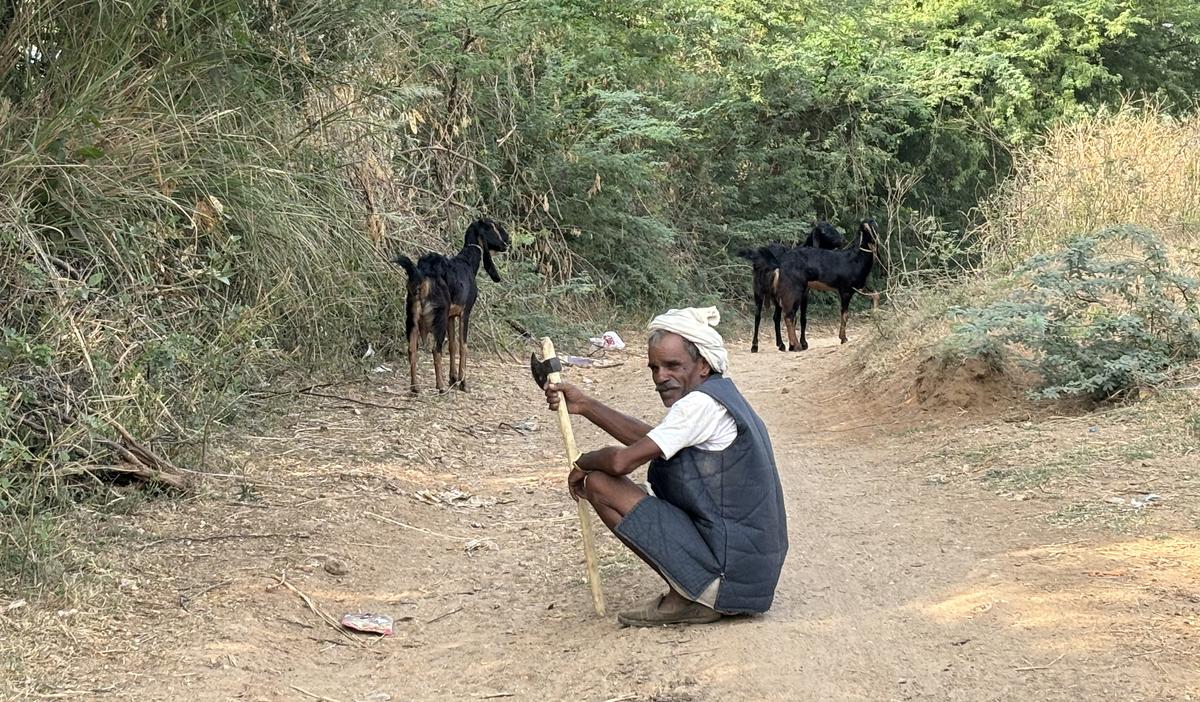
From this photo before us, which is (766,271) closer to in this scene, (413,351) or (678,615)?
(413,351)

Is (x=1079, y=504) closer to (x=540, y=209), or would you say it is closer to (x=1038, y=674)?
(x=1038, y=674)

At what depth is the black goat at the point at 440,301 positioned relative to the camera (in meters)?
9.95

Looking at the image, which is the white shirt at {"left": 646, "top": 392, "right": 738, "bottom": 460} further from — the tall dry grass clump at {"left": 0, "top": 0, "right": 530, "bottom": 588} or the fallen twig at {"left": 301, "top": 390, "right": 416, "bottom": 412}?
the fallen twig at {"left": 301, "top": 390, "right": 416, "bottom": 412}

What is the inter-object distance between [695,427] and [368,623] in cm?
177

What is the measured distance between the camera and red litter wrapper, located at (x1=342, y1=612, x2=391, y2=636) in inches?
198

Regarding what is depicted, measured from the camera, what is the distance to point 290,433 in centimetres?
814

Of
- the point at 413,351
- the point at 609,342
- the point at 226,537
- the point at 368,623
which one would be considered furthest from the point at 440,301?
the point at 368,623

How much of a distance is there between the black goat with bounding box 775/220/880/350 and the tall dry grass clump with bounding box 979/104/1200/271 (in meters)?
1.78

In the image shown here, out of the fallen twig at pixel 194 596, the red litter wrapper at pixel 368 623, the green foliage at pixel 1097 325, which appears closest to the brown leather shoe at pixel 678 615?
the red litter wrapper at pixel 368 623

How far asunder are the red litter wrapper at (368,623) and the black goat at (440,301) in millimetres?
4920

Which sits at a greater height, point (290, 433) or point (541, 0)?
point (541, 0)

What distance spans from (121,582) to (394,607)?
1.20 m

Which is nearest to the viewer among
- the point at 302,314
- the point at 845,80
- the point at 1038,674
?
the point at 1038,674

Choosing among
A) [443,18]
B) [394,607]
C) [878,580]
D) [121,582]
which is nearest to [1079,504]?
[878,580]
